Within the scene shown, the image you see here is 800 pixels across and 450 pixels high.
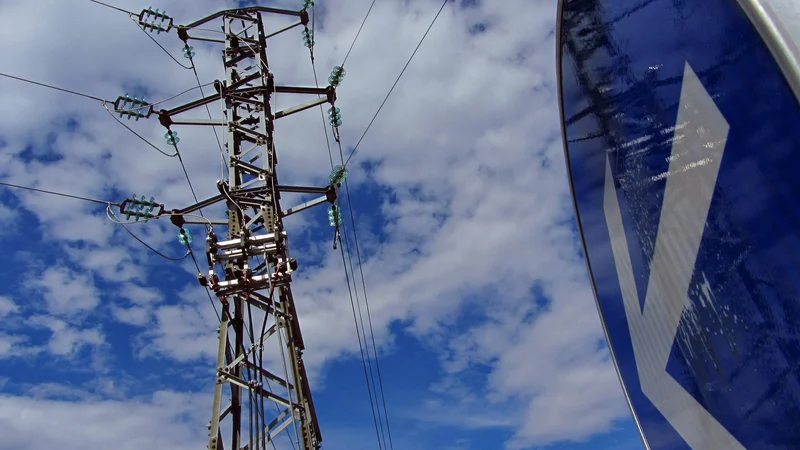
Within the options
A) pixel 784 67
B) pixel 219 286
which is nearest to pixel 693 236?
pixel 784 67

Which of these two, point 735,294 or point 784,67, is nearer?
point 784,67

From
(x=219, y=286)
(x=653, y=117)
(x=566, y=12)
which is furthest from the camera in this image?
(x=219, y=286)

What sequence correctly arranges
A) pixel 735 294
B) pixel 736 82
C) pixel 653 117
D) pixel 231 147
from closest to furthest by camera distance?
pixel 736 82
pixel 735 294
pixel 653 117
pixel 231 147

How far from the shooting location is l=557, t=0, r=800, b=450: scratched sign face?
1990 mm

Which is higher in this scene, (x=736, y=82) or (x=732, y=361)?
(x=736, y=82)

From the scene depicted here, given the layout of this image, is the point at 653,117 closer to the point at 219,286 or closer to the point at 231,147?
the point at 219,286

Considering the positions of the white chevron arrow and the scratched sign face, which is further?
the white chevron arrow

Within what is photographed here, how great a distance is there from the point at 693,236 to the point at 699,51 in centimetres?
78

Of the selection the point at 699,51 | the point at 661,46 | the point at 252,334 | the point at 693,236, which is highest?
the point at 252,334

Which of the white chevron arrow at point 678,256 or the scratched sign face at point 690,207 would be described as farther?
the white chevron arrow at point 678,256

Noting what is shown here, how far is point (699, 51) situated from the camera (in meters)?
2.27

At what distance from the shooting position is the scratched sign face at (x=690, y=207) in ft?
6.53

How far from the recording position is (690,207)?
8.14 ft

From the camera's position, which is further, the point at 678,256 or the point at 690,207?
the point at 678,256
